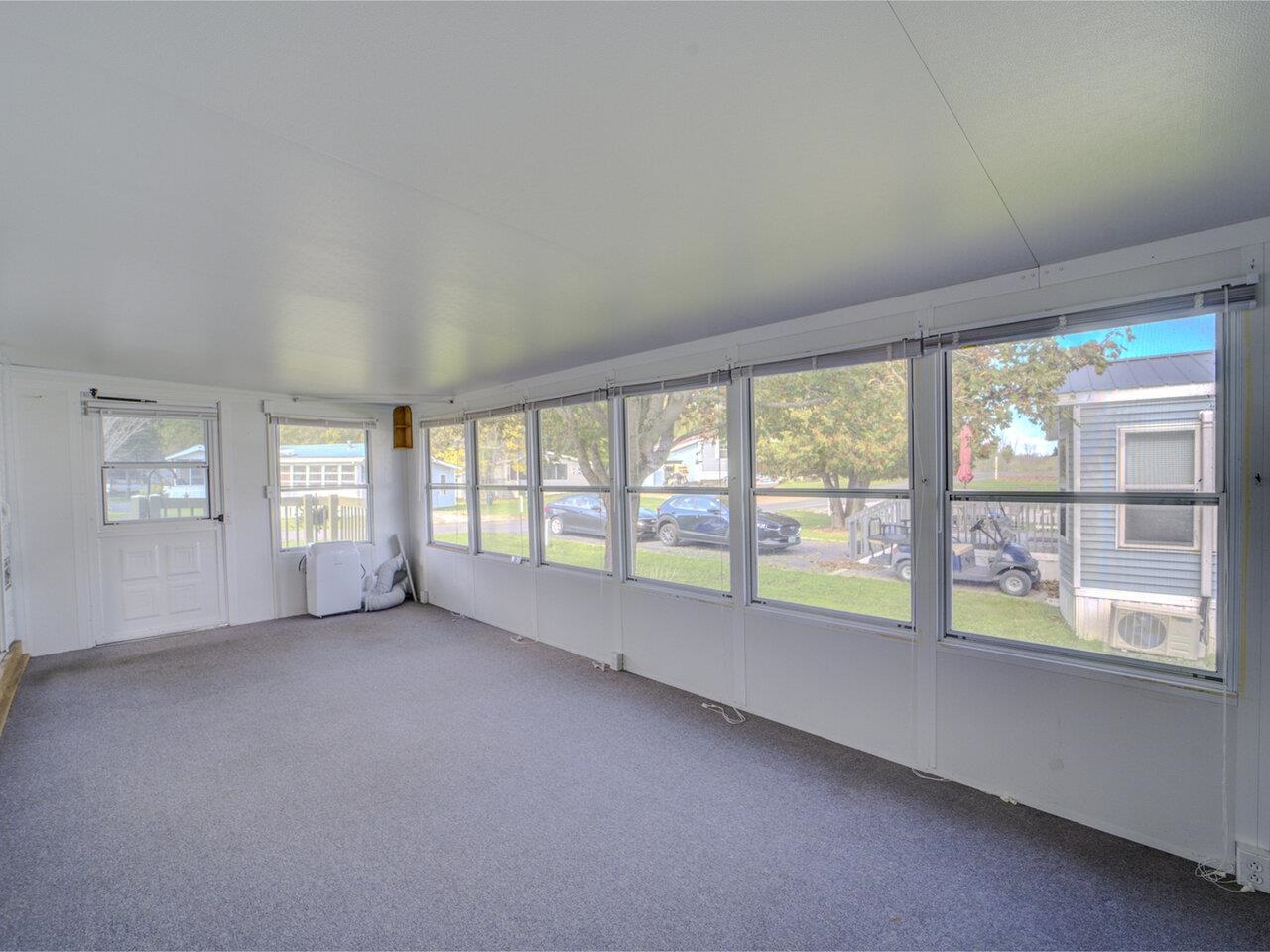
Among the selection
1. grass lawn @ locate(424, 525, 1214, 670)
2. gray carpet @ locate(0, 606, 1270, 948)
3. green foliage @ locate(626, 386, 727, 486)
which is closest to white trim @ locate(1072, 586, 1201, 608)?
grass lawn @ locate(424, 525, 1214, 670)

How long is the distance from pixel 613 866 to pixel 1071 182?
8.68 ft

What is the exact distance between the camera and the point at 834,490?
3186mm

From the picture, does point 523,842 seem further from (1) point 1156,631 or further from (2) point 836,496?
(1) point 1156,631

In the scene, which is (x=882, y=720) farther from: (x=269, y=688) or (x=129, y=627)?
(x=129, y=627)

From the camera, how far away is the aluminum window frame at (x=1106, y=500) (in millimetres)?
2113

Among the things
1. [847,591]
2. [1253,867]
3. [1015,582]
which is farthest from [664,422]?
[1253,867]

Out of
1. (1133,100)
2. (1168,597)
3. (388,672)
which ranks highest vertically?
(1133,100)

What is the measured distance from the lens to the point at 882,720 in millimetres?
2969

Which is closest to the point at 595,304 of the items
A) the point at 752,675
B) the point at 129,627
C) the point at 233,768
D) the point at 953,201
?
the point at 953,201

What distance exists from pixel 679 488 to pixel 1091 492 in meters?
2.21

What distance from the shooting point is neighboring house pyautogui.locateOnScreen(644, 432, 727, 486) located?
3.76 m

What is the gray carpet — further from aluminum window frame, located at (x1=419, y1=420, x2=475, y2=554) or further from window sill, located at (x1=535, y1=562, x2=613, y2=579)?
aluminum window frame, located at (x1=419, y1=420, x2=475, y2=554)

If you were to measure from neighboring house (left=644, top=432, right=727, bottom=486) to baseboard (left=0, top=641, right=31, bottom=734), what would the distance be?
4059 mm

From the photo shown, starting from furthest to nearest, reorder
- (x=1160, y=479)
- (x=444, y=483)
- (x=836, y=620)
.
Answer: (x=444, y=483), (x=836, y=620), (x=1160, y=479)
